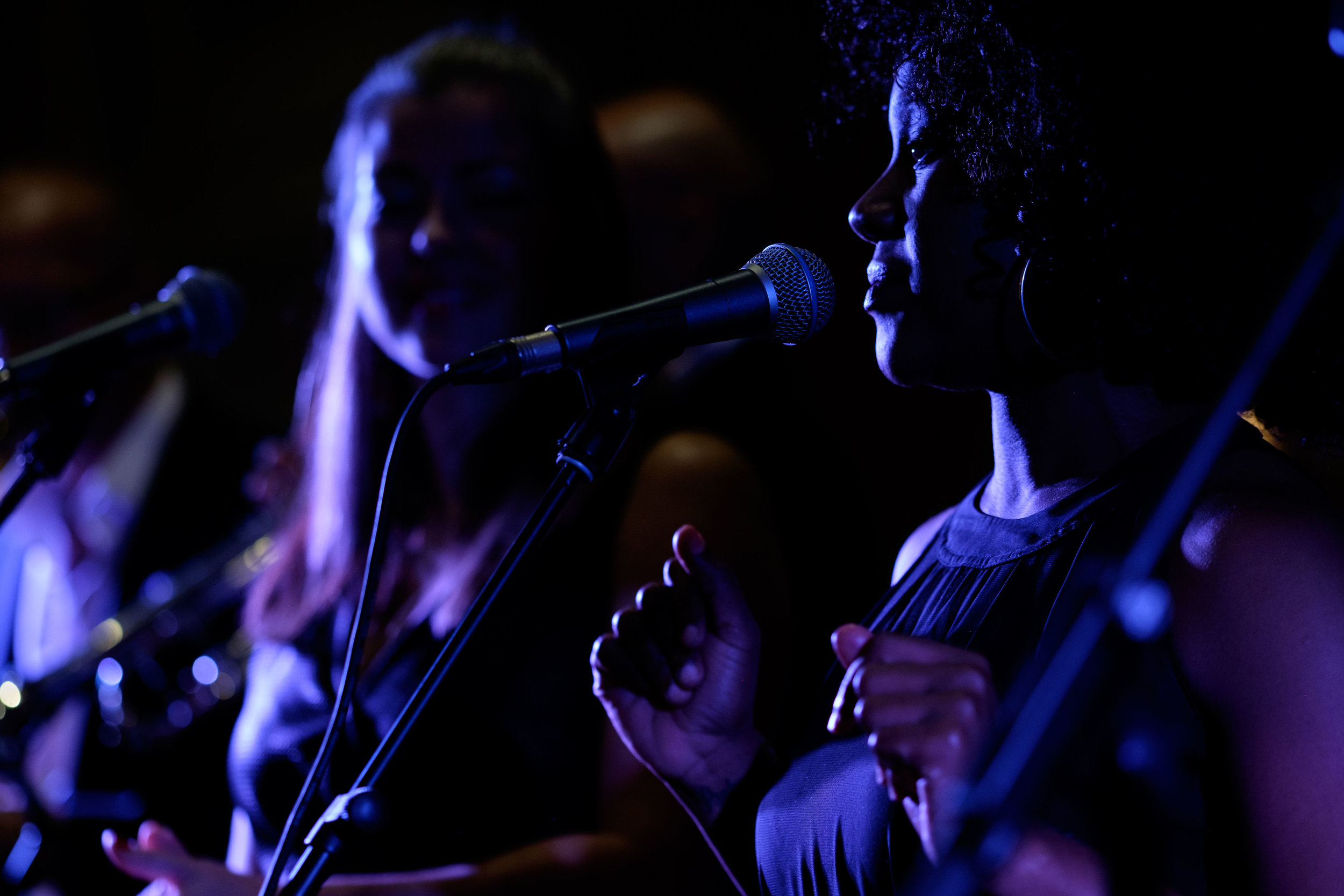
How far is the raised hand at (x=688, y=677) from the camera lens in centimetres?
141

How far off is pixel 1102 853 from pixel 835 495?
1287mm

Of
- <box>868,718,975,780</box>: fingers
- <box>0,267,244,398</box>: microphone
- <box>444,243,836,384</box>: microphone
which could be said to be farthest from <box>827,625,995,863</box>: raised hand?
<box>0,267,244,398</box>: microphone

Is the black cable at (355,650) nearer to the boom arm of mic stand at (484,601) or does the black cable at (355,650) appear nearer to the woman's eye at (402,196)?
the boom arm of mic stand at (484,601)

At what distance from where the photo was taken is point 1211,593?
1.09 meters

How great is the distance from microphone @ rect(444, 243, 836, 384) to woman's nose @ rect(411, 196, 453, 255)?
3.20 ft

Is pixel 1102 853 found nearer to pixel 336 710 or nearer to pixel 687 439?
pixel 336 710

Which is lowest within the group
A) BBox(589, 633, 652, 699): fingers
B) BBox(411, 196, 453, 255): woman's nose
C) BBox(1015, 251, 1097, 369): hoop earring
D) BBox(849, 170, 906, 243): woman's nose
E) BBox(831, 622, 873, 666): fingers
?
BBox(589, 633, 652, 699): fingers

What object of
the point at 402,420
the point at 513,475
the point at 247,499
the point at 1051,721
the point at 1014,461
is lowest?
the point at 247,499

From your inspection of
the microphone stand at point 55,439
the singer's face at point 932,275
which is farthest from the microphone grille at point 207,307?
the singer's face at point 932,275

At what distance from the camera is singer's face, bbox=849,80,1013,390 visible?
1307mm

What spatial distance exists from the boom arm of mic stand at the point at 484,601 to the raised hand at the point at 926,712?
340 mm

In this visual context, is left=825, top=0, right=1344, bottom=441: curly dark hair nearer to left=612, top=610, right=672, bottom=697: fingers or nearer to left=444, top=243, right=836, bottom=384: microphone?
left=444, top=243, right=836, bottom=384: microphone

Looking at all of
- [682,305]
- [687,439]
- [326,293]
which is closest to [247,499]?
[326,293]

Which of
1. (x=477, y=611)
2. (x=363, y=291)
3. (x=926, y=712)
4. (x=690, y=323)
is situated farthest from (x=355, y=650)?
(x=363, y=291)
